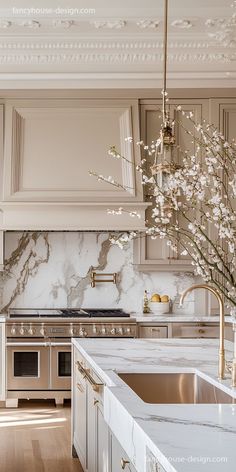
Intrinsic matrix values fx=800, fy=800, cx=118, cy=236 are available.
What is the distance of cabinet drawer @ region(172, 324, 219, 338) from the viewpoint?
6676 millimetres

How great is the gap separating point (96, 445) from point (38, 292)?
361 cm

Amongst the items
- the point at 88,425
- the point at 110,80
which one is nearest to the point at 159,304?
the point at 110,80

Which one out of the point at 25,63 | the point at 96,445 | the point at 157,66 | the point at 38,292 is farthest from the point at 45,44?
the point at 96,445

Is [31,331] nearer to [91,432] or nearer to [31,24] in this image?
[31,24]

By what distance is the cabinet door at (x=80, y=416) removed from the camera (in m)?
4.29

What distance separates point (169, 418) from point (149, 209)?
4.60 m

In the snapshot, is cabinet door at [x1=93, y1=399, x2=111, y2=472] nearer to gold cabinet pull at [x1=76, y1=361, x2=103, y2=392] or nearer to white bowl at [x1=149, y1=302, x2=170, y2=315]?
gold cabinet pull at [x1=76, y1=361, x2=103, y2=392]

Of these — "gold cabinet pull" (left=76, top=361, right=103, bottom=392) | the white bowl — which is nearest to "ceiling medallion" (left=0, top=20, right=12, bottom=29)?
the white bowl

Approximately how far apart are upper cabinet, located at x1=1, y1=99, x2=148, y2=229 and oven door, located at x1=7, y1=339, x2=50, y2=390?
39.1 inches

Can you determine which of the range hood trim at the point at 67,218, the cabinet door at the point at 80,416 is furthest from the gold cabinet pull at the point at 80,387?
the range hood trim at the point at 67,218

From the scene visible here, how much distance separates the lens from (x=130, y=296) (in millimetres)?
7285

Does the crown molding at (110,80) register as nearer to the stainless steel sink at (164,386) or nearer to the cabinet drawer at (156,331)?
the cabinet drawer at (156,331)

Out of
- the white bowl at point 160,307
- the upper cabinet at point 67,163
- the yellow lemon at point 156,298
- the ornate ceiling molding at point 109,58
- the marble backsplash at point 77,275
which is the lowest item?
the white bowl at point 160,307

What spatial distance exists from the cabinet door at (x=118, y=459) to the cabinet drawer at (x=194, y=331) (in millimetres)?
3606
